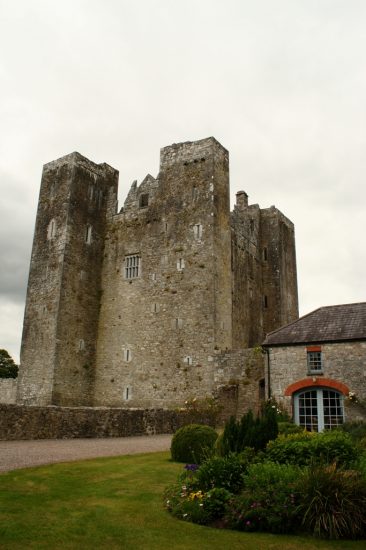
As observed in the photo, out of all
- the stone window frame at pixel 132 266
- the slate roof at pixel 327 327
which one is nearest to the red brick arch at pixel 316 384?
the slate roof at pixel 327 327

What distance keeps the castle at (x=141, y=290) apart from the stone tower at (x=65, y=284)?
0.07 m

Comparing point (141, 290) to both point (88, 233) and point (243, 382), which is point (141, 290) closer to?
point (88, 233)

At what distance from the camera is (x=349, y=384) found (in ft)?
69.9

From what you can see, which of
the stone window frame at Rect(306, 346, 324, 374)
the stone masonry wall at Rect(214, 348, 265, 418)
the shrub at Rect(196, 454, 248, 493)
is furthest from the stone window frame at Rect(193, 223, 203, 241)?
the shrub at Rect(196, 454, 248, 493)

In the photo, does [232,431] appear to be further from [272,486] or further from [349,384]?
[349,384]

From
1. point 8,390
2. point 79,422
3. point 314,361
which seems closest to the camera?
point 79,422

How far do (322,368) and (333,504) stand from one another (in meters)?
14.7

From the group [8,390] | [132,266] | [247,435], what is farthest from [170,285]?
[247,435]

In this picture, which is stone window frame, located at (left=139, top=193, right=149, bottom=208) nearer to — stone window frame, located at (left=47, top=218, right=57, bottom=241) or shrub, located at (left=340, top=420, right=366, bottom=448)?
stone window frame, located at (left=47, top=218, right=57, bottom=241)

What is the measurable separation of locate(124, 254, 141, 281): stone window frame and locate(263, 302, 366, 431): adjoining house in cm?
1183

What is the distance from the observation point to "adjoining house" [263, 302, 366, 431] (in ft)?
69.6

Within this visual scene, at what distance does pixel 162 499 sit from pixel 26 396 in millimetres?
23611

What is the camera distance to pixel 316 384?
21734 mm

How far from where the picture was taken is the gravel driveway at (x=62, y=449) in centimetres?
1306
